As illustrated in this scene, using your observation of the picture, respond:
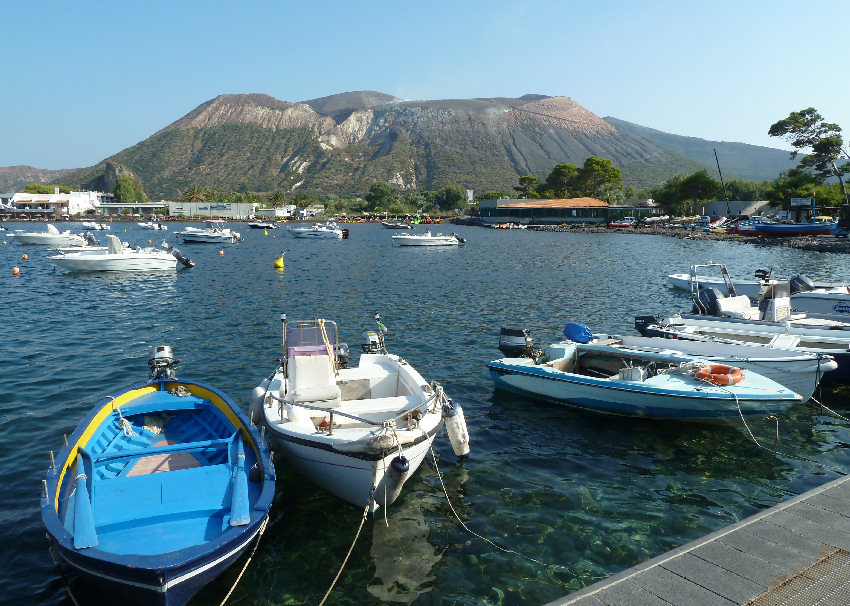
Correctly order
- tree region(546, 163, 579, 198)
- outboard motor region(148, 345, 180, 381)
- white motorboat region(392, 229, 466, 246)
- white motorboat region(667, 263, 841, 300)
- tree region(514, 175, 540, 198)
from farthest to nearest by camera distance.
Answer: tree region(514, 175, 540, 198) → tree region(546, 163, 579, 198) → white motorboat region(392, 229, 466, 246) → white motorboat region(667, 263, 841, 300) → outboard motor region(148, 345, 180, 381)

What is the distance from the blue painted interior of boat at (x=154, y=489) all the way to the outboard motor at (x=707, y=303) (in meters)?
17.8

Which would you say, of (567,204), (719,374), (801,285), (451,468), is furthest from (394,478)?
(567,204)

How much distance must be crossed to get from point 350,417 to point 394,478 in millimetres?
1279

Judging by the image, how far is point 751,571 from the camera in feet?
21.8

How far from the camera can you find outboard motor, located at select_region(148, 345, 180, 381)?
13.1m

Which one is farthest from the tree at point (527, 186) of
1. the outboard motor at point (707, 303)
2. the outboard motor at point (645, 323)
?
the outboard motor at point (645, 323)

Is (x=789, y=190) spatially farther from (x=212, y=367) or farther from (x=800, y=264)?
(x=212, y=367)

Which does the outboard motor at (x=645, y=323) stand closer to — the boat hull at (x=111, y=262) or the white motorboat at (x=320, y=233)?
the boat hull at (x=111, y=262)

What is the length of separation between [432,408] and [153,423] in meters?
5.72

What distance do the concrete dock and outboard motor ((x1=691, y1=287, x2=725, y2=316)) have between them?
14060 millimetres

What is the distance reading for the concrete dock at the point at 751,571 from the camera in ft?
20.2

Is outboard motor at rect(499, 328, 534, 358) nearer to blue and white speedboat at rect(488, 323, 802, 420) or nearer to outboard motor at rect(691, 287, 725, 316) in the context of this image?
blue and white speedboat at rect(488, 323, 802, 420)

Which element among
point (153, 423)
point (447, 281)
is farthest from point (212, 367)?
point (447, 281)

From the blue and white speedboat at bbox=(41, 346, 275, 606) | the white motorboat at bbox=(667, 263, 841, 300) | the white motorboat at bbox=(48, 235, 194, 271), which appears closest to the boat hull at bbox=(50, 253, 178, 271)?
the white motorboat at bbox=(48, 235, 194, 271)
